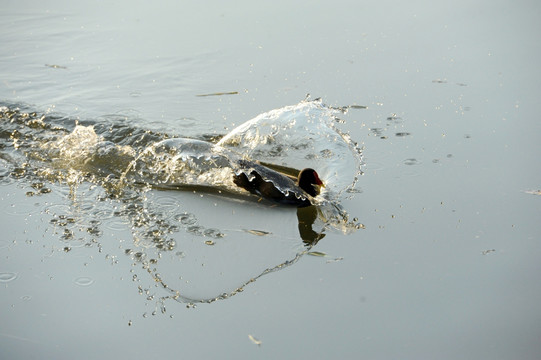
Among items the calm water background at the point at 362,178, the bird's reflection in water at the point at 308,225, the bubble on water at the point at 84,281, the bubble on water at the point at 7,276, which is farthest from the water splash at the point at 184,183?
the bubble on water at the point at 7,276

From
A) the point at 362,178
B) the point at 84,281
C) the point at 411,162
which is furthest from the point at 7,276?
the point at 411,162

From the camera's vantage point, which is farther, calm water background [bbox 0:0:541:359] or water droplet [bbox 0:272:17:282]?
water droplet [bbox 0:272:17:282]

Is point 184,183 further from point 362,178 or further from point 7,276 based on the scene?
point 7,276

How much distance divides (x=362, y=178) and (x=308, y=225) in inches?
30.6

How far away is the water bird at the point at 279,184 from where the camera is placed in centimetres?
569

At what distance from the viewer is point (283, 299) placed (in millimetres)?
4266

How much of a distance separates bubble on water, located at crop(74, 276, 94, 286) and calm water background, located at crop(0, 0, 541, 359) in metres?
0.02

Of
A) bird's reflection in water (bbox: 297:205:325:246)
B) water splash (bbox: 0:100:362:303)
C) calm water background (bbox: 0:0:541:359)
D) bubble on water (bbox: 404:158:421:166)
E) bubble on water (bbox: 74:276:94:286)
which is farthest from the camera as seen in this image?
bubble on water (bbox: 404:158:421:166)

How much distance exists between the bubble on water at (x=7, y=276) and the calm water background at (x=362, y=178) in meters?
0.01

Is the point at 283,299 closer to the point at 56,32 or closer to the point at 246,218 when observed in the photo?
the point at 246,218

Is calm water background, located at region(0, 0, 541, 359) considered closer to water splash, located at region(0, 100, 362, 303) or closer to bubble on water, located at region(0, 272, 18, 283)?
bubble on water, located at region(0, 272, 18, 283)

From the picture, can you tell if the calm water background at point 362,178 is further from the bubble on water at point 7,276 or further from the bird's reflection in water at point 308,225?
the bird's reflection in water at point 308,225

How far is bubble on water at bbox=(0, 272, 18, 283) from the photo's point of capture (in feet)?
14.7

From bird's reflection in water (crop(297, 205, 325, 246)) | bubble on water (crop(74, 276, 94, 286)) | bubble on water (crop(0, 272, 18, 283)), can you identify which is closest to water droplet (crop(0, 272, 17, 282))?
bubble on water (crop(0, 272, 18, 283))
